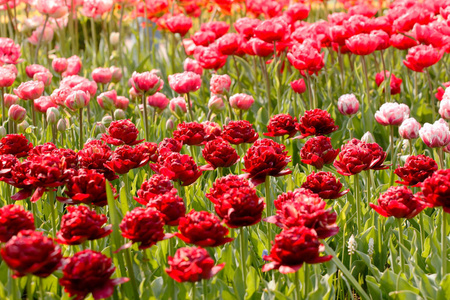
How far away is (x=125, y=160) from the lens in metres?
1.95

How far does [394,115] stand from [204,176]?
3.19 feet

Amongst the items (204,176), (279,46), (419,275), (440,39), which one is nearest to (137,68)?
(279,46)

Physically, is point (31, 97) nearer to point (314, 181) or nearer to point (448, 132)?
point (314, 181)

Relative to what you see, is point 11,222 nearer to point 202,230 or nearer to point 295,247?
point 202,230

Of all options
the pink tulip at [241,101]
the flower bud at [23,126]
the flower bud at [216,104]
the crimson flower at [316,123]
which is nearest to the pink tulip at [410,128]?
the crimson flower at [316,123]

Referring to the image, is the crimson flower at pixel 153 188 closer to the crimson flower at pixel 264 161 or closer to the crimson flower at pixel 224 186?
the crimson flower at pixel 224 186

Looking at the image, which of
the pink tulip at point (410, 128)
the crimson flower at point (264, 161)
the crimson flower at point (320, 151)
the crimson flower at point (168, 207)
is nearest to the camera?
the crimson flower at point (168, 207)

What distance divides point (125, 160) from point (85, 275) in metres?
0.75

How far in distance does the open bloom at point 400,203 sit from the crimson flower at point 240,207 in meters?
0.35

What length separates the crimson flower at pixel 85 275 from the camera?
4.07 ft

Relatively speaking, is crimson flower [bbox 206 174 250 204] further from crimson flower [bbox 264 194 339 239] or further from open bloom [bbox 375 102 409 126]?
open bloom [bbox 375 102 409 126]

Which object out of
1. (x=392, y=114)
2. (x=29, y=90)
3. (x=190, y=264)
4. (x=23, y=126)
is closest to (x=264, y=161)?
(x=190, y=264)

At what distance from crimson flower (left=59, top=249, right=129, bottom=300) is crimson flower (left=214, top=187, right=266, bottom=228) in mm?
331

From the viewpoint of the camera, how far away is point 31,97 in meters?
3.06
